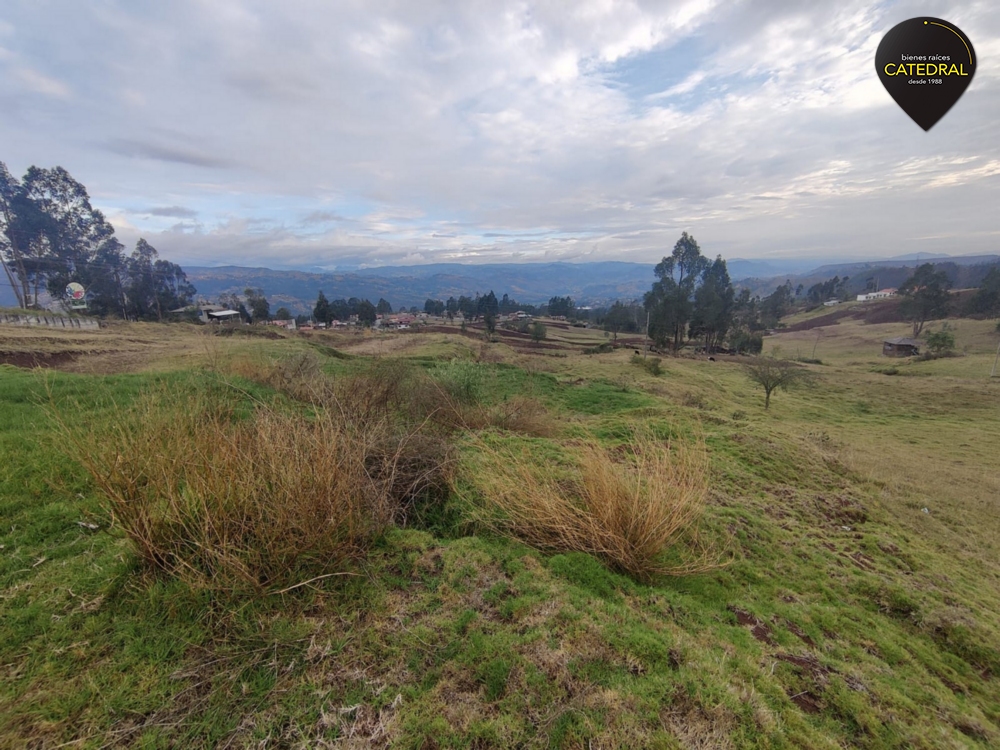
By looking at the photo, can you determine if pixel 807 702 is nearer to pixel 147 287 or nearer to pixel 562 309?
pixel 147 287

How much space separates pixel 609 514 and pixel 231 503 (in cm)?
367

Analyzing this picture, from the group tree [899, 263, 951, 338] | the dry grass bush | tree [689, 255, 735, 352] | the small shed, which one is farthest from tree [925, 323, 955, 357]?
the dry grass bush

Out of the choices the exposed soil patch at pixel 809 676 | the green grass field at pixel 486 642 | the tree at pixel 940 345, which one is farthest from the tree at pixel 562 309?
the exposed soil patch at pixel 809 676

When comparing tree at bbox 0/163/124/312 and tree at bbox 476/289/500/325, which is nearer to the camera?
tree at bbox 0/163/124/312

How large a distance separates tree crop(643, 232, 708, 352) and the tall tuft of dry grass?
5057 centimetres

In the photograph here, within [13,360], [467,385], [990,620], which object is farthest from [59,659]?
[13,360]

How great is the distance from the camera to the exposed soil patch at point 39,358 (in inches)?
563

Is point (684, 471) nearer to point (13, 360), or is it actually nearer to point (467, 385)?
point (467, 385)

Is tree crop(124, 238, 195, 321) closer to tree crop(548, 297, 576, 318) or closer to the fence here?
the fence

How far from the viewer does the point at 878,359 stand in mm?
47812

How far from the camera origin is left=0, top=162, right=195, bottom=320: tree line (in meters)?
37.8

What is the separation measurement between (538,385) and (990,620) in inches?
556

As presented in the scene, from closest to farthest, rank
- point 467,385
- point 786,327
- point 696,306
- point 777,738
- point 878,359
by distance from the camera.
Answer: point 777,738 < point 467,385 < point 878,359 < point 696,306 < point 786,327

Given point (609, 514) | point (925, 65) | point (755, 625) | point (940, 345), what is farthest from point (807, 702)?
point (940, 345)
